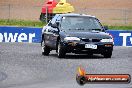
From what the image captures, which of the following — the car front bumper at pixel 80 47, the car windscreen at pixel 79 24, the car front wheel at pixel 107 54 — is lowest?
the car front wheel at pixel 107 54

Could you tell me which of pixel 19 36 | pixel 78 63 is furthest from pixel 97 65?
pixel 19 36

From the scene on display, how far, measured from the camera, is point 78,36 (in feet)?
65.2

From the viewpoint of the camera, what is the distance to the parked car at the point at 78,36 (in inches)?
782

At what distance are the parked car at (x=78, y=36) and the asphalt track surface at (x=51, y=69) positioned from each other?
0.30 metres

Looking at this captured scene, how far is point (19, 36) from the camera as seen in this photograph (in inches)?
1234

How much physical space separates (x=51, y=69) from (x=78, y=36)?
3.56 metres

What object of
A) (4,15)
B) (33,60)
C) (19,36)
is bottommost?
(4,15)

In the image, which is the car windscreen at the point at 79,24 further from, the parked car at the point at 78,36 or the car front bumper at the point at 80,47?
the car front bumper at the point at 80,47

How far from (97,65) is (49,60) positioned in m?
2.28

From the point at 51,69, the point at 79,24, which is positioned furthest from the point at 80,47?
the point at 51,69

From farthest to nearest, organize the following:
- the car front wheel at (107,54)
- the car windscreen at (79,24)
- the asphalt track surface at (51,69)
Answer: the car windscreen at (79,24) → the car front wheel at (107,54) → the asphalt track surface at (51,69)

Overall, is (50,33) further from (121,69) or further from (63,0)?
(63,0)

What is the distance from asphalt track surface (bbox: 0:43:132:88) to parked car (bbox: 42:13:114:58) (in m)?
0.30

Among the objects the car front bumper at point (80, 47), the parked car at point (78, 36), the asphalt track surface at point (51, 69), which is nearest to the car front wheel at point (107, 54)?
the parked car at point (78, 36)
